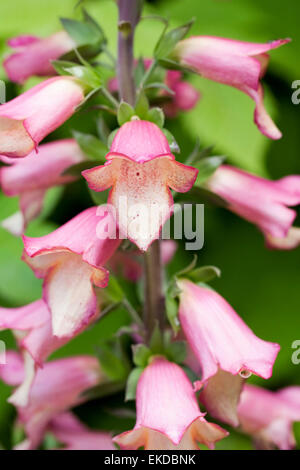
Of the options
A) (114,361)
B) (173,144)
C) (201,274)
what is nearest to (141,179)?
(173,144)

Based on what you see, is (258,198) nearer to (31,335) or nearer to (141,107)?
(141,107)

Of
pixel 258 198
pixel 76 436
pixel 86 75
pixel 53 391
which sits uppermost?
pixel 86 75

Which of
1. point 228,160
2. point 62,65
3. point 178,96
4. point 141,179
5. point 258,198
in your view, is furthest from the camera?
Answer: point 228,160

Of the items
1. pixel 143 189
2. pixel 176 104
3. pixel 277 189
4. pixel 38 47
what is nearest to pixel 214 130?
pixel 176 104

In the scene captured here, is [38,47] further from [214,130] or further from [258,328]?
[258,328]

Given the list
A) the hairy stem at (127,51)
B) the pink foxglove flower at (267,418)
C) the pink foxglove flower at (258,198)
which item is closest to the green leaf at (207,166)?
the pink foxglove flower at (258,198)

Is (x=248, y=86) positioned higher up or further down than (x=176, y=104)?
higher up
